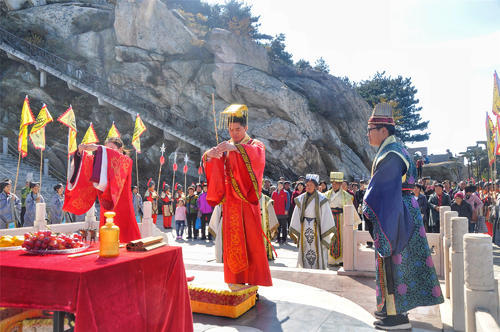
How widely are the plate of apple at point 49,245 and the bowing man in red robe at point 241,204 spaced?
1.70 m

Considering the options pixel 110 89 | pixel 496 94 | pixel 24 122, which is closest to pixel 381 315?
pixel 496 94

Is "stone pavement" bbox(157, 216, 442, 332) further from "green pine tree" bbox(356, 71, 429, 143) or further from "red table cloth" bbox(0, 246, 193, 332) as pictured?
"green pine tree" bbox(356, 71, 429, 143)

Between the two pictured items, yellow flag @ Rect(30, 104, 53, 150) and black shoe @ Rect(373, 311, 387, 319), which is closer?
black shoe @ Rect(373, 311, 387, 319)

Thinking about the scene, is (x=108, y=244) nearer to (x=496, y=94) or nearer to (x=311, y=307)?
(x=311, y=307)

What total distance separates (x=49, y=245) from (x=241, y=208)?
6.96 feet

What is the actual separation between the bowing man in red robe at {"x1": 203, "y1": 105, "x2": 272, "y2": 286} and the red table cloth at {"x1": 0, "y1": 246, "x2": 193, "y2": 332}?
4.76 feet

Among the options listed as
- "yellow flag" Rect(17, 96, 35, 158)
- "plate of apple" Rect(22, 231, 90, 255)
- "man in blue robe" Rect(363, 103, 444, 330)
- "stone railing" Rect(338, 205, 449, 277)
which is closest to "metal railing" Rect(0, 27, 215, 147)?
"yellow flag" Rect(17, 96, 35, 158)

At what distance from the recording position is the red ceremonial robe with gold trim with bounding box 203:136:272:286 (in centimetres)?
427

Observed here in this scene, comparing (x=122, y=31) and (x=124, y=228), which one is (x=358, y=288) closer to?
(x=124, y=228)

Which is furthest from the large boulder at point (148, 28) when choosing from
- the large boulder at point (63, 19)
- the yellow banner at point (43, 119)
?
the yellow banner at point (43, 119)

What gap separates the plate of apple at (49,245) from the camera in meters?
2.86

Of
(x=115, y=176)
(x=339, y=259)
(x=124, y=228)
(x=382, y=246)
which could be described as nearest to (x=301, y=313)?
(x=382, y=246)

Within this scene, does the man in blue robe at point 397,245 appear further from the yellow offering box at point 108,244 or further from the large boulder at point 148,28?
the large boulder at point 148,28

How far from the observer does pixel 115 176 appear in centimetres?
397
